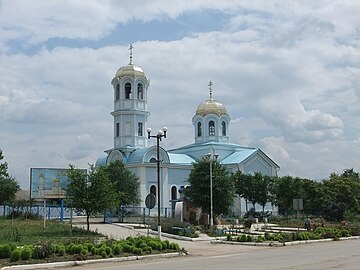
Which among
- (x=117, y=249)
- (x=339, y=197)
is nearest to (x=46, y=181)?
(x=117, y=249)

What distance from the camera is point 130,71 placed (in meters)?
63.8

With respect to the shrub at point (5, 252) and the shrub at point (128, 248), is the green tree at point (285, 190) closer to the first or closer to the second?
the shrub at point (128, 248)

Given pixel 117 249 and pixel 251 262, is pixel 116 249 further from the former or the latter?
pixel 251 262

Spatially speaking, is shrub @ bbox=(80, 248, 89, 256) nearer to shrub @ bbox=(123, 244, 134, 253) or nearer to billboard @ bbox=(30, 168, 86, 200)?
shrub @ bbox=(123, 244, 134, 253)

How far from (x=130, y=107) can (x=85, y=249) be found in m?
43.9

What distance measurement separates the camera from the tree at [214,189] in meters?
42.8

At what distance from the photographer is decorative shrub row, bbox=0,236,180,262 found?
1861cm

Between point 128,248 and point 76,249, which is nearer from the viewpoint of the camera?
point 76,249

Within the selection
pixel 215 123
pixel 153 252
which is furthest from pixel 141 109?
pixel 153 252

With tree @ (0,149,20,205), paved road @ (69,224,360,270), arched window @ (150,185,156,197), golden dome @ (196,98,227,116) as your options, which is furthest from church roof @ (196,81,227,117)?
paved road @ (69,224,360,270)

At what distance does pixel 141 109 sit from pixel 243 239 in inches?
1448

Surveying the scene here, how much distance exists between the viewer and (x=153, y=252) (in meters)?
21.7

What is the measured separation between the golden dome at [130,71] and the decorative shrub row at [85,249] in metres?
42.3

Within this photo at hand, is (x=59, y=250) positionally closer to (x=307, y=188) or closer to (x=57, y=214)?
(x=57, y=214)
